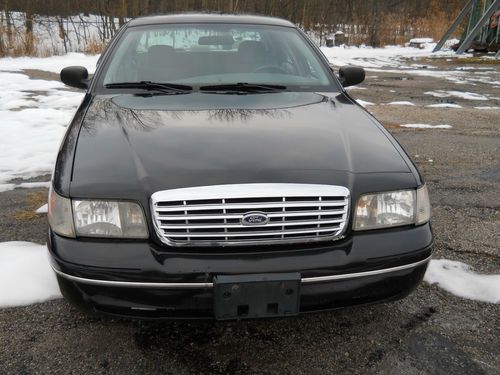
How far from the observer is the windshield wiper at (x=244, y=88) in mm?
2756

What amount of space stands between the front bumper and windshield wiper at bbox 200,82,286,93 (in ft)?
4.34

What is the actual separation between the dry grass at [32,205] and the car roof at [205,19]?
5.04 ft

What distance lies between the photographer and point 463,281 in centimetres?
251

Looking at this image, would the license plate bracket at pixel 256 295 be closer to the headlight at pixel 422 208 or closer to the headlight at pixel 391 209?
the headlight at pixel 391 209

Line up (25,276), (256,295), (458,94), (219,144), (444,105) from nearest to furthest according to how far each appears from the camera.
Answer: (256,295) < (219,144) < (25,276) < (444,105) < (458,94)

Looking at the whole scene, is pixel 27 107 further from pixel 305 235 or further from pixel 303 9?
pixel 303 9

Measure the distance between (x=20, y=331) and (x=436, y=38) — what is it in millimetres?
25933

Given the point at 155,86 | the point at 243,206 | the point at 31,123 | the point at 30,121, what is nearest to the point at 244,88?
the point at 155,86

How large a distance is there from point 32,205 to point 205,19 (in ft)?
6.37

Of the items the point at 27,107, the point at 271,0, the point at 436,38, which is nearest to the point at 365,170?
the point at 27,107

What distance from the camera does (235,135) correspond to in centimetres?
208

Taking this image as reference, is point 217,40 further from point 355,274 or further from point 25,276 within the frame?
point 355,274

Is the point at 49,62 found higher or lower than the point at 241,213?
higher

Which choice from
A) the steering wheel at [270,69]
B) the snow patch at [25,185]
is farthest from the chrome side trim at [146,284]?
the snow patch at [25,185]
